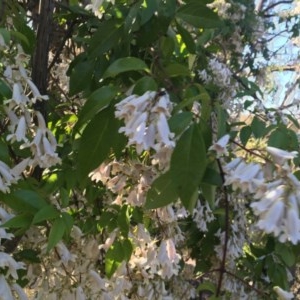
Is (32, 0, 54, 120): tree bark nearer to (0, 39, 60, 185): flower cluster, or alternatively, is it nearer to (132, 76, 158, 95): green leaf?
(0, 39, 60, 185): flower cluster

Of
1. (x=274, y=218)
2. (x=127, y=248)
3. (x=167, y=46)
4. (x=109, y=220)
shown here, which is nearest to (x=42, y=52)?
(x=167, y=46)

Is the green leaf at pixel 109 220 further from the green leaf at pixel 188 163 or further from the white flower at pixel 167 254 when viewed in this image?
the green leaf at pixel 188 163

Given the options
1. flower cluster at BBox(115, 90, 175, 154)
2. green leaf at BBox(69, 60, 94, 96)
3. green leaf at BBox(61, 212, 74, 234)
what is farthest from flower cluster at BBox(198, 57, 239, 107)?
flower cluster at BBox(115, 90, 175, 154)

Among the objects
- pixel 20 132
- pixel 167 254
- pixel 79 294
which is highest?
pixel 20 132

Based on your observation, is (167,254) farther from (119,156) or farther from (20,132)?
(20,132)

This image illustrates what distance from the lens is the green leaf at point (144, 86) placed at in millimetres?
1067

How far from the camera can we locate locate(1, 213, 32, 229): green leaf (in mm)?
1169

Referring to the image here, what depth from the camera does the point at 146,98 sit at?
39.5 inches

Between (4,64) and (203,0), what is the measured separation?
1.67ft

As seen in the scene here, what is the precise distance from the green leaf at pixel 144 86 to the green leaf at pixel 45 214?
0.34 metres

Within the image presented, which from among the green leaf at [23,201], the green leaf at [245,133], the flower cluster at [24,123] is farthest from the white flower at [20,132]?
the green leaf at [245,133]

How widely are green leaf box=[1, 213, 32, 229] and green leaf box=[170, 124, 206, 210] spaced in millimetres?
404

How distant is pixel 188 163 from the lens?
94cm

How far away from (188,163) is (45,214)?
1.35 feet
